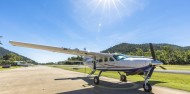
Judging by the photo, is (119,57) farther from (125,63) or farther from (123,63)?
(125,63)

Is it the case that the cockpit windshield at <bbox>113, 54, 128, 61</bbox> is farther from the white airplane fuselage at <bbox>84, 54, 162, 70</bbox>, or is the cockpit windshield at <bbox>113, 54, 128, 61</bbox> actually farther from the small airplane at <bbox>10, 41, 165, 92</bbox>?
the white airplane fuselage at <bbox>84, 54, 162, 70</bbox>

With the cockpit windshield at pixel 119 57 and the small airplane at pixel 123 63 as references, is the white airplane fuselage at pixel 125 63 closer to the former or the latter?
the small airplane at pixel 123 63

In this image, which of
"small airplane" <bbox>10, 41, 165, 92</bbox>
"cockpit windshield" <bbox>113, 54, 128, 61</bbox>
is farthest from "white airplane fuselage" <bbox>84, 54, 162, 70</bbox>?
"cockpit windshield" <bbox>113, 54, 128, 61</bbox>

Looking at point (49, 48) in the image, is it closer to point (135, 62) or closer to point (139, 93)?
point (135, 62)

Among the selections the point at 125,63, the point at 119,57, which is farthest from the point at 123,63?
the point at 119,57

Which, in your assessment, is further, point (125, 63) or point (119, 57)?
point (119, 57)

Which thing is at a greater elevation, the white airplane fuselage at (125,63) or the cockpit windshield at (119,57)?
the cockpit windshield at (119,57)

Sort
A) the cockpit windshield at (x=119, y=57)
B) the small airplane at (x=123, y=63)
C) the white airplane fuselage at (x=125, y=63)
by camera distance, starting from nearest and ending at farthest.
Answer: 1. the small airplane at (x=123, y=63)
2. the white airplane fuselage at (x=125, y=63)
3. the cockpit windshield at (x=119, y=57)

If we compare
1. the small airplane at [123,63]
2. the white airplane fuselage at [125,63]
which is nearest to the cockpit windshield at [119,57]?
the small airplane at [123,63]

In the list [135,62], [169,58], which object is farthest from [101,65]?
[169,58]

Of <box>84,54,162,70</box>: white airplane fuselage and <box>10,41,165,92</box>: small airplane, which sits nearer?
<box>10,41,165,92</box>: small airplane

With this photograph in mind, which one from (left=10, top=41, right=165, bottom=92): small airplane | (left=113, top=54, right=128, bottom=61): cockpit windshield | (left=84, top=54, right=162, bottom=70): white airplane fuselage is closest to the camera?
(left=10, top=41, right=165, bottom=92): small airplane

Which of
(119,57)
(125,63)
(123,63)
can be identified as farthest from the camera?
(119,57)

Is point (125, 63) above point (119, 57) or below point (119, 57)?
below
